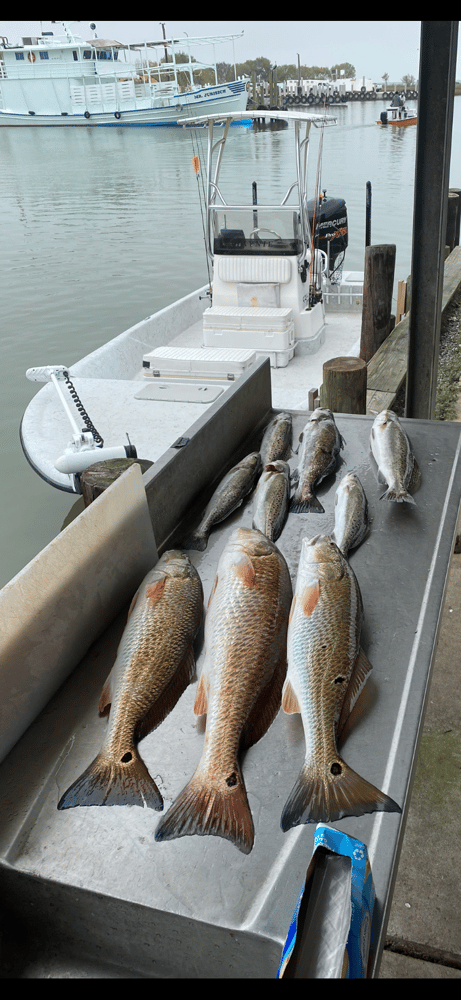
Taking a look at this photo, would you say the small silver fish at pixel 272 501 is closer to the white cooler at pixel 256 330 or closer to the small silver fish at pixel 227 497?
the small silver fish at pixel 227 497

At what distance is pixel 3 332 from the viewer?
14.7 m

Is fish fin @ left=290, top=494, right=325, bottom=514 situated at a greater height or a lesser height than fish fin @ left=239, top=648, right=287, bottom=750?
lesser

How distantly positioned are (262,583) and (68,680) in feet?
→ 1.97

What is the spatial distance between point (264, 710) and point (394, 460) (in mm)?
1294

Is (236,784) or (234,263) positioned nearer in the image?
(236,784)

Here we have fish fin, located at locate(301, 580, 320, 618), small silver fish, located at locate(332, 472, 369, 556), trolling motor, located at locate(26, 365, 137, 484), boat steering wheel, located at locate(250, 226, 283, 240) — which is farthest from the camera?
boat steering wheel, located at locate(250, 226, 283, 240)

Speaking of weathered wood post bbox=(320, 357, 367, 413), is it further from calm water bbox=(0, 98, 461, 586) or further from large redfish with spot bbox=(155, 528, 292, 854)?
calm water bbox=(0, 98, 461, 586)

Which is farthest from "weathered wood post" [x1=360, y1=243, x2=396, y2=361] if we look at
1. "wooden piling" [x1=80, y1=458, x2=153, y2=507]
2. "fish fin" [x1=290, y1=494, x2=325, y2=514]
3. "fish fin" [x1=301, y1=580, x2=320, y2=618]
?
"fish fin" [x1=301, y1=580, x2=320, y2=618]

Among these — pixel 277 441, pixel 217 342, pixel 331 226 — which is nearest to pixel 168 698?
pixel 277 441

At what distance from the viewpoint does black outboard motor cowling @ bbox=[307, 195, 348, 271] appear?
11156 mm

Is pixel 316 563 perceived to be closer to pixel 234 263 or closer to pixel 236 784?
pixel 236 784

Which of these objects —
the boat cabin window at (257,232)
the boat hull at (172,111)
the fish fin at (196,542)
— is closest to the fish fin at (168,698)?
the fish fin at (196,542)

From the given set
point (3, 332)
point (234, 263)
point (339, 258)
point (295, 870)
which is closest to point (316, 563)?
point (295, 870)

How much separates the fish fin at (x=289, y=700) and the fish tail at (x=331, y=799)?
0.23 metres
